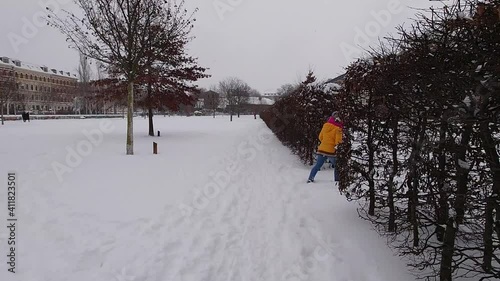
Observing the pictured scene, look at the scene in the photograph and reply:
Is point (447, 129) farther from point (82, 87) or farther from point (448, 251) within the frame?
point (82, 87)

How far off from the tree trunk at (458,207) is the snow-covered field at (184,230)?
0.56 m

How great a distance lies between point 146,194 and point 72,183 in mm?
1931

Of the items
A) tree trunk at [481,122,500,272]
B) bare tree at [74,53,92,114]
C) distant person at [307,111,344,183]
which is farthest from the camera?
bare tree at [74,53,92,114]

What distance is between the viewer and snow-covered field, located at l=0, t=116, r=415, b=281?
10.9 ft

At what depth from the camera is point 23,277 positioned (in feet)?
9.92

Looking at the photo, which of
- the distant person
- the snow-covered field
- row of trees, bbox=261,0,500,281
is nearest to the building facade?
the snow-covered field

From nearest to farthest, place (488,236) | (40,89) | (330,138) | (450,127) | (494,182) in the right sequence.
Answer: (494,182) → (488,236) → (450,127) → (330,138) → (40,89)

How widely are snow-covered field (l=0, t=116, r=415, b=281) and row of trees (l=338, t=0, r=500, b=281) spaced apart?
0.81m

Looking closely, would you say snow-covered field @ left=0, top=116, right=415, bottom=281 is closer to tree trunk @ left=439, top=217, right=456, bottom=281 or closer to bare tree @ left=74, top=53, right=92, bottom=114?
tree trunk @ left=439, top=217, right=456, bottom=281

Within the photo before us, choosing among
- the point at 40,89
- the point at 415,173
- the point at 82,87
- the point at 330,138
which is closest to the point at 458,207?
the point at 415,173

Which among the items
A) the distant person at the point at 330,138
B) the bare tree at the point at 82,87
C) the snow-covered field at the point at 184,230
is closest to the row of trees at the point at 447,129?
the snow-covered field at the point at 184,230

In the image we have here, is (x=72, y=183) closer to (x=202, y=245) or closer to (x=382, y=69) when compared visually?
(x=202, y=245)

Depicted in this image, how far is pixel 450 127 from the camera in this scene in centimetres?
257

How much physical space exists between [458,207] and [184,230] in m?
3.42
